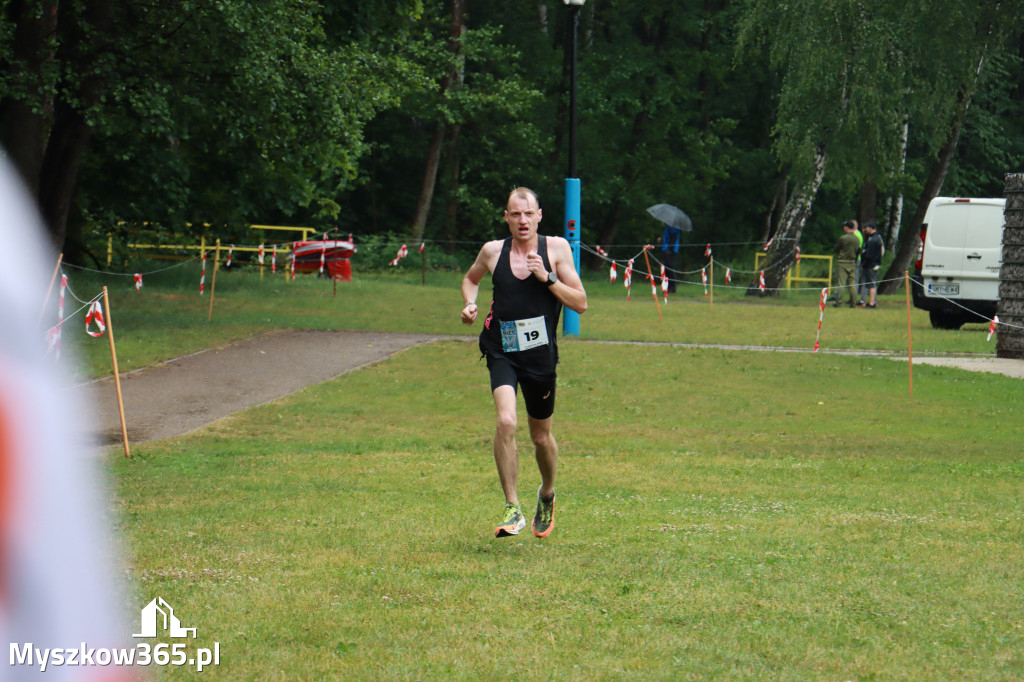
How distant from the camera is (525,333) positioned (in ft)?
23.2

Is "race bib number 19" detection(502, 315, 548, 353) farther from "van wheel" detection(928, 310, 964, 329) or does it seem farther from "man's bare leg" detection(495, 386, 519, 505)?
"van wheel" detection(928, 310, 964, 329)

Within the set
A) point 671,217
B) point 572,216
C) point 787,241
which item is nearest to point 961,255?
point 572,216

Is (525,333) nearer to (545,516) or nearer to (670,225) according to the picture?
(545,516)

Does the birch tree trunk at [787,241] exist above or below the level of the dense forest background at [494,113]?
below

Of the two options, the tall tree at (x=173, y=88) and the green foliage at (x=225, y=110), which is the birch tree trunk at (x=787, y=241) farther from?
the tall tree at (x=173, y=88)

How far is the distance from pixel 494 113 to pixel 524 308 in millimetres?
40594

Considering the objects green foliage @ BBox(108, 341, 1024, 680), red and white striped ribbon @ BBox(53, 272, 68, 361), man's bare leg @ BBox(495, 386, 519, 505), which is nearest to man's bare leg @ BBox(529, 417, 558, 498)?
man's bare leg @ BBox(495, 386, 519, 505)

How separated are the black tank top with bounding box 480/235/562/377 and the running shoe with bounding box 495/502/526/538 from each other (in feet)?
2.52

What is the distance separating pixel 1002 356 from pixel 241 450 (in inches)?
497

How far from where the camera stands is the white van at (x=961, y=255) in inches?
945

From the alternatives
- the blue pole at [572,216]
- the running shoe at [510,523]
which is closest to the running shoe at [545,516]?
the running shoe at [510,523]

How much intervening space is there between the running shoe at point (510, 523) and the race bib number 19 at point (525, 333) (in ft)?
2.91

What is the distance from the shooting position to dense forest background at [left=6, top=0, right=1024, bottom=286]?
20.7 meters

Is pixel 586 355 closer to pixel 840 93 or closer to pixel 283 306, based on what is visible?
pixel 283 306
